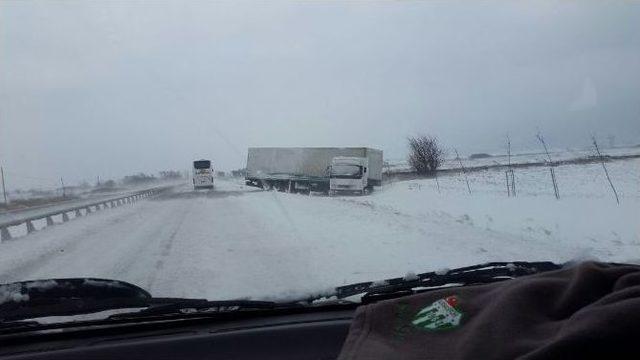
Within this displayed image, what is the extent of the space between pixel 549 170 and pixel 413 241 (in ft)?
9.51

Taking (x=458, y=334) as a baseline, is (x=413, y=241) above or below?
below

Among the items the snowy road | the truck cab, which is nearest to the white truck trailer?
the truck cab

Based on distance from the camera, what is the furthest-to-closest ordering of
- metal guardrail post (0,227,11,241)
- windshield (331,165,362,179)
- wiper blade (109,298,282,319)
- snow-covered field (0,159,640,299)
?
windshield (331,165,362,179) < metal guardrail post (0,227,11,241) < snow-covered field (0,159,640,299) < wiper blade (109,298,282,319)

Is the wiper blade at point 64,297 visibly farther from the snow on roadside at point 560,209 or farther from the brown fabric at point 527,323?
the snow on roadside at point 560,209

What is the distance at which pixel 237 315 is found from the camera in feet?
11.0

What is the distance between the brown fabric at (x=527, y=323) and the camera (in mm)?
1503

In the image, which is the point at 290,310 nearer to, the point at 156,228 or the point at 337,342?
the point at 337,342

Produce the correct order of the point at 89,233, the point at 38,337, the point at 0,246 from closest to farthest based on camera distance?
the point at 38,337
the point at 0,246
the point at 89,233

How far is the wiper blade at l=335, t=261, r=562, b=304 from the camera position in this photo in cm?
353

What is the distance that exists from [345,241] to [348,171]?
2038cm

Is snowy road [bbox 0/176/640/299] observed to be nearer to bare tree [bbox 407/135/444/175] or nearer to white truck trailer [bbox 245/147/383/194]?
bare tree [bbox 407/135/444/175]

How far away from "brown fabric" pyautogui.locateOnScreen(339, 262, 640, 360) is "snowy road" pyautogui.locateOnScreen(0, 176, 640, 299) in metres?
1.47

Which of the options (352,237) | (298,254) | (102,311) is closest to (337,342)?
(102,311)

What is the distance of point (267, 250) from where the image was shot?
7.63 metres
